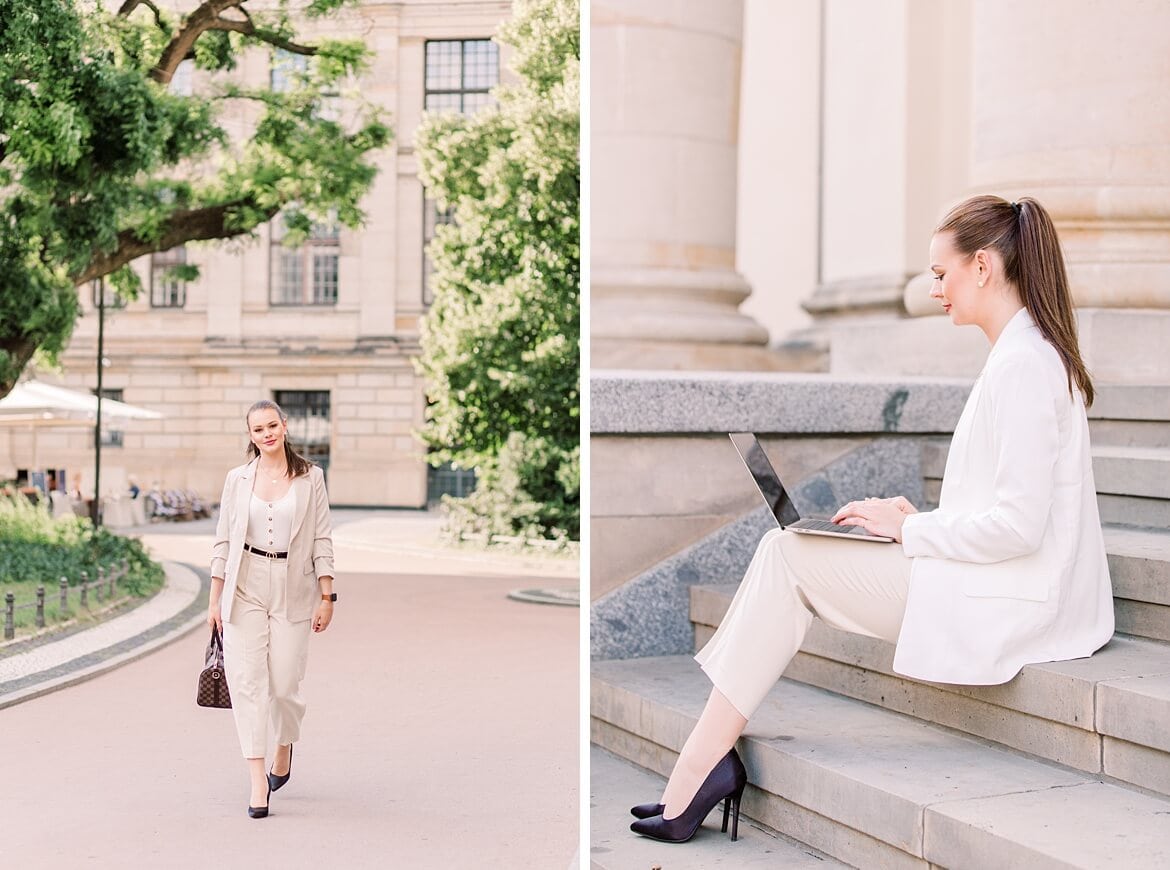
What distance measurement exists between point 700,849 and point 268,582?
1.91 meters

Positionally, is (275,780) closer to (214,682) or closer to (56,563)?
(214,682)

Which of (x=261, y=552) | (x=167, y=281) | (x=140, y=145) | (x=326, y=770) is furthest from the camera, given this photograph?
(x=167, y=281)

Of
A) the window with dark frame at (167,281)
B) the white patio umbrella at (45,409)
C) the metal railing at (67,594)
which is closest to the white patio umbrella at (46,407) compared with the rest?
the white patio umbrella at (45,409)

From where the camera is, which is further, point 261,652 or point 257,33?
point 257,33

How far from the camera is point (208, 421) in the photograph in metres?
11.3

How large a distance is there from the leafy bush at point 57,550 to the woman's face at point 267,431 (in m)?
1.74

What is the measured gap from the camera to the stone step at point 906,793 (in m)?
2.96

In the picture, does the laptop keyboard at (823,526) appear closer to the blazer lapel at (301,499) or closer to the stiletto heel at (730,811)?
the stiletto heel at (730,811)

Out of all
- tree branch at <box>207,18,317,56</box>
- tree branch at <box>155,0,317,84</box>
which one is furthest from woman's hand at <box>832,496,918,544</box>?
tree branch at <box>207,18,317,56</box>

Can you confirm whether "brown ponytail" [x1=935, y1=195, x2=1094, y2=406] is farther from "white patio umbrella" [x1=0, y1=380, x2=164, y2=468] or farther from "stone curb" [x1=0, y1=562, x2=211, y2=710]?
"white patio umbrella" [x1=0, y1=380, x2=164, y2=468]

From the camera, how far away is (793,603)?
3.70 meters

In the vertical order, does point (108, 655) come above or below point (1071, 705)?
below

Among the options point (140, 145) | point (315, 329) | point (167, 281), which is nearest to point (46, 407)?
point (140, 145)

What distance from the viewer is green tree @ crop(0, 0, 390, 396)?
21.8ft
